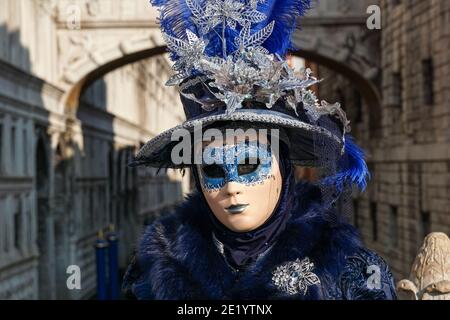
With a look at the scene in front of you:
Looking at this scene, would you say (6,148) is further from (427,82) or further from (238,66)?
(238,66)

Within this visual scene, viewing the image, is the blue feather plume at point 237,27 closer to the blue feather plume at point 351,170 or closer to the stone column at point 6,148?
the blue feather plume at point 351,170

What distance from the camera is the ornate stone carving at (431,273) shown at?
4.35 metres

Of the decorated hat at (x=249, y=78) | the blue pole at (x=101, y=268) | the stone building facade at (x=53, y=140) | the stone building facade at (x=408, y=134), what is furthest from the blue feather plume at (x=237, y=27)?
the blue pole at (x=101, y=268)

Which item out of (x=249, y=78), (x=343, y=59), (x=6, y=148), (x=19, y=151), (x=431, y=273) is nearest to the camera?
(x=249, y=78)

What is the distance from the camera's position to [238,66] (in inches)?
134

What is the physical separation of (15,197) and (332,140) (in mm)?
13533

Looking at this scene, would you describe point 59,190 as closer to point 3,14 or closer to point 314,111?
point 3,14

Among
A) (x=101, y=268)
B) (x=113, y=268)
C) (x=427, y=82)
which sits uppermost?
(x=427, y=82)

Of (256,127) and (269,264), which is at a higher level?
(256,127)

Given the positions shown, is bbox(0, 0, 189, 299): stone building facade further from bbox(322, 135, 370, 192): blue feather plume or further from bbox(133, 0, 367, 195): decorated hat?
bbox(322, 135, 370, 192): blue feather plume

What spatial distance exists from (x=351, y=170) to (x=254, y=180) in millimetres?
462

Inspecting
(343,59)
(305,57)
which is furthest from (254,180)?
(305,57)

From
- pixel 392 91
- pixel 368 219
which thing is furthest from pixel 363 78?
pixel 368 219

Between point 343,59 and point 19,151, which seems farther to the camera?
point 343,59
